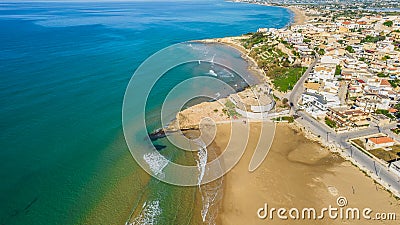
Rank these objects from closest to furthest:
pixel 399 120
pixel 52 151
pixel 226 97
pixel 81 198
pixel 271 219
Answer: pixel 271 219, pixel 81 198, pixel 52 151, pixel 399 120, pixel 226 97

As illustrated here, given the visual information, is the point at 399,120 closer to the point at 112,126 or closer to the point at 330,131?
the point at 330,131

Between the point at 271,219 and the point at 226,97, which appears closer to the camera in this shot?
the point at 271,219

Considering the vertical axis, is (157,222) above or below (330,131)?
below

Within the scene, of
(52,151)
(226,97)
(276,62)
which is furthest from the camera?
(276,62)

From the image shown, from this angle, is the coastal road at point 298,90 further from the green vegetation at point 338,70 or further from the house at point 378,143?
the house at point 378,143

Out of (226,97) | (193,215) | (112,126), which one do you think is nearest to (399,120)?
(226,97)

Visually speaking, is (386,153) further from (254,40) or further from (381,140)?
(254,40)
